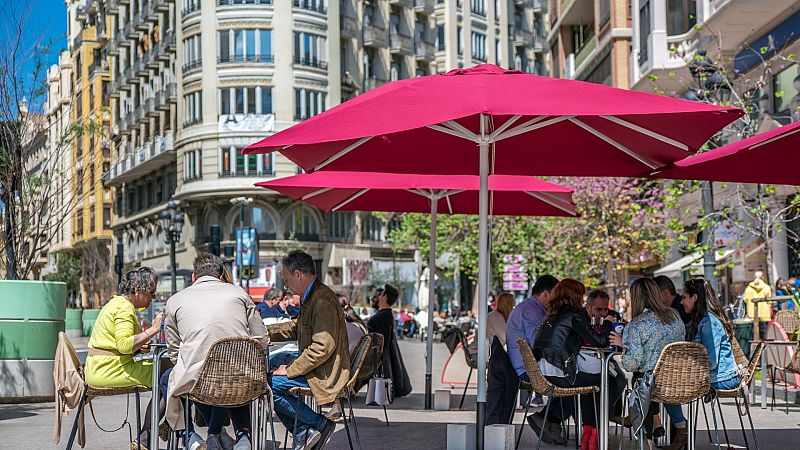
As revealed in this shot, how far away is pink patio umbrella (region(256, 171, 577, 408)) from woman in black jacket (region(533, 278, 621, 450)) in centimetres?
284

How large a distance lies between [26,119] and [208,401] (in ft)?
34.9

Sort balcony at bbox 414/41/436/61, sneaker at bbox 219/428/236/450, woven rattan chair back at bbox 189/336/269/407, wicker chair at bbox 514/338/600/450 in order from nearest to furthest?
woven rattan chair back at bbox 189/336/269/407, sneaker at bbox 219/428/236/450, wicker chair at bbox 514/338/600/450, balcony at bbox 414/41/436/61

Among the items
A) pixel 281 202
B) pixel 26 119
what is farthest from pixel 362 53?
pixel 26 119

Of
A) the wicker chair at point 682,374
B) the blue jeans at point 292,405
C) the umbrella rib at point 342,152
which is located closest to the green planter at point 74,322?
the umbrella rib at point 342,152

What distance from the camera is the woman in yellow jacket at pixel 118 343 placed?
8.84 m

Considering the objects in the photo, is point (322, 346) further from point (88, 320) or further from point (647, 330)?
point (88, 320)

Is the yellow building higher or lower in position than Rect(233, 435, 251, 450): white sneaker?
higher

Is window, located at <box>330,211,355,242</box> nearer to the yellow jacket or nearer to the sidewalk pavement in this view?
the yellow jacket

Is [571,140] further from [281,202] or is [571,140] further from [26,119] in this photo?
[281,202]

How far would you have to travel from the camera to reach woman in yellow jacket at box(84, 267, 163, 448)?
348 inches

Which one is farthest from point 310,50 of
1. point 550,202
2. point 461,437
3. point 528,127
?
point 461,437

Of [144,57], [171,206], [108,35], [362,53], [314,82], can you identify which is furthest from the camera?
[108,35]

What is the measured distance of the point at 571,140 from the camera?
32.6ft

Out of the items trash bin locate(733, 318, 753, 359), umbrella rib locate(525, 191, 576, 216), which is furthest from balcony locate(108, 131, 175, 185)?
umbrella rib locate(525, 191, 576, 216)
